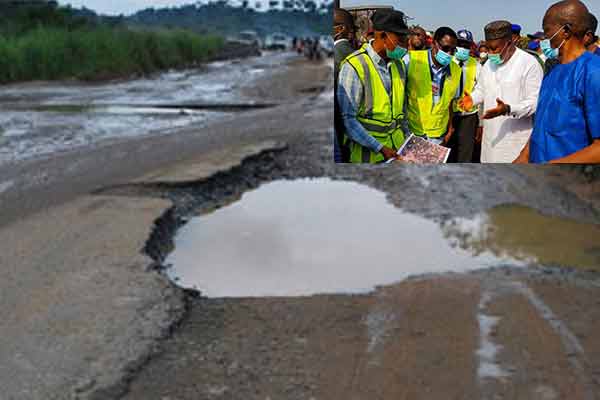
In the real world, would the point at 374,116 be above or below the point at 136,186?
above

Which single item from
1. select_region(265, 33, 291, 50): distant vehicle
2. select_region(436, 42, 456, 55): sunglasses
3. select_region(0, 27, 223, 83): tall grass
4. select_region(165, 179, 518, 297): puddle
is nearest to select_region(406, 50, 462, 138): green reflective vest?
select_region(436, 42, 456, 55): sunglasses

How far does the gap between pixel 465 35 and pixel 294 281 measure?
10.8ft

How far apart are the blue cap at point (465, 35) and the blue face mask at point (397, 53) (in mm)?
157

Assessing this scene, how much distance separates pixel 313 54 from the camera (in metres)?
37.4

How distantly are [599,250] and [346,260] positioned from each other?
191 centimetres

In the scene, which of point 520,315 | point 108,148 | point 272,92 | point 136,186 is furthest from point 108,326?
point 272,92

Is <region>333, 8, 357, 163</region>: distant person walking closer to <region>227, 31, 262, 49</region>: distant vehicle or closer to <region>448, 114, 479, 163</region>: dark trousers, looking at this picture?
<region>448, 114, 479, 163</region>: dark trousers

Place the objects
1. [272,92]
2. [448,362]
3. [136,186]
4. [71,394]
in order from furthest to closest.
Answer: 1. [272,92]
2. [136,186]
3. [448,362]
4. [71,394]

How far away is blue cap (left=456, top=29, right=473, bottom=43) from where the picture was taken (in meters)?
1.68

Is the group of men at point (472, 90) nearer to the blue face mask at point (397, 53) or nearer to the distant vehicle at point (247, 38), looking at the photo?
the blue face mask at point (397, 53)

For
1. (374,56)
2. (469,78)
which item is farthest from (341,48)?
(469,78)

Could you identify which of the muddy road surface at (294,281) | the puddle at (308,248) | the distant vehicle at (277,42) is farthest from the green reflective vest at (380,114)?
the distant vehicle at (277,42)

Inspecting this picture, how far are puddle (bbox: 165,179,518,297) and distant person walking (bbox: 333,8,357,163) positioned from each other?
2720 mm

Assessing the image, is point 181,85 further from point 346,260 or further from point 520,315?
point 520,315
